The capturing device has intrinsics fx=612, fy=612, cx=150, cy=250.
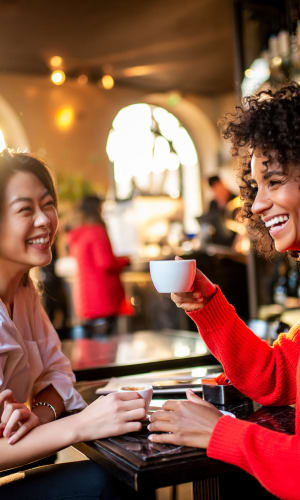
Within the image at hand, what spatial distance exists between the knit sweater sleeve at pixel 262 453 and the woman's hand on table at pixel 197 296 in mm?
437

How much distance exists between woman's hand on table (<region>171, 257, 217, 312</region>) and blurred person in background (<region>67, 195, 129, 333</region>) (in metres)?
2.96

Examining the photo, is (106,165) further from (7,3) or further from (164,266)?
(164,266)

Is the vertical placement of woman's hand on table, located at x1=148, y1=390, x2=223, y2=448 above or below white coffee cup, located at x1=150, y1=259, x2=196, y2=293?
below

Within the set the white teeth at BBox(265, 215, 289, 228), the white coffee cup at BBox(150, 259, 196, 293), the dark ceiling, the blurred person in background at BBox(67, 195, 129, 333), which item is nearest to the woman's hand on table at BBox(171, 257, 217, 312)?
the white coffee cup at BBox(150, 259, 196, 293)

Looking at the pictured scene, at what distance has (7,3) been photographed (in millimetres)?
6199

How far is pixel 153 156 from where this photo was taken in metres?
10.7

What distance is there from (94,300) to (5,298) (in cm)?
305

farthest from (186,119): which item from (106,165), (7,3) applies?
(7,3)

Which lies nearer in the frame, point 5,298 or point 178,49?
point 5,298

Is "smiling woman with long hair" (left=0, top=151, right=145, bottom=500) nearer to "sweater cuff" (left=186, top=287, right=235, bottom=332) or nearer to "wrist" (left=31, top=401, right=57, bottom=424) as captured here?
"wrist" (left=31, top=401, right=57, bottom=424)

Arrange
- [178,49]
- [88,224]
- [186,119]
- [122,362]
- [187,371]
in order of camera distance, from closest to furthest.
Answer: [187,371] → [122,362] → [88,224] → [178,49] → [186,119]

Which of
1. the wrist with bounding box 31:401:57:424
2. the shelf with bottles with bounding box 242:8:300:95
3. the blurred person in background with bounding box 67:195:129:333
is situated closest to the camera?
the wrist with bounding box 31:401:57:424

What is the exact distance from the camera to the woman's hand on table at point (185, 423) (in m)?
1.05

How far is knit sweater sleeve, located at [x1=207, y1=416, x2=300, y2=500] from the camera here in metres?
0.96
